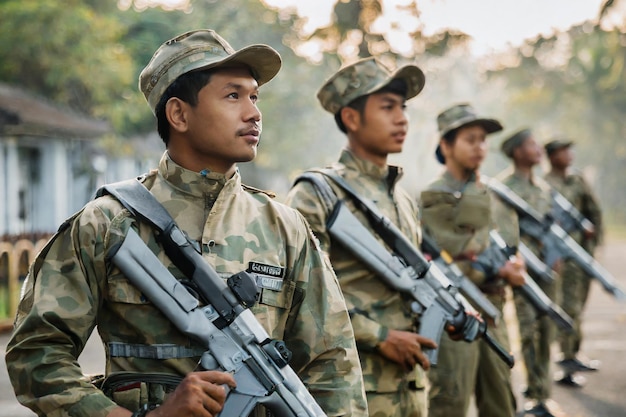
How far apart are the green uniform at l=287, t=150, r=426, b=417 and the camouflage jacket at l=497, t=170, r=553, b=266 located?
4288mm

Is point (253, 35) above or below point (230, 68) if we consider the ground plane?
above

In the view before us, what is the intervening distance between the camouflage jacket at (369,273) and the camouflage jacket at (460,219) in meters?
1.44

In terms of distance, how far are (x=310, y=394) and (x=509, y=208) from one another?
5242mm

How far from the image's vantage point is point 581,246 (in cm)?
1035

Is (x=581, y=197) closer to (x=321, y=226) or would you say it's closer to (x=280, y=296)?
(x=321, y=226)

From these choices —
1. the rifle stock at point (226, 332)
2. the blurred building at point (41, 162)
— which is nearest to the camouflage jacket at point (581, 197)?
the rifle stock at point (226, 332)

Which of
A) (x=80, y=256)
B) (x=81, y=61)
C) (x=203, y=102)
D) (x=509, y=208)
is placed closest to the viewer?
(x=80, y=256)

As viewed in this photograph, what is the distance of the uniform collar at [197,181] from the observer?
9.09 ft

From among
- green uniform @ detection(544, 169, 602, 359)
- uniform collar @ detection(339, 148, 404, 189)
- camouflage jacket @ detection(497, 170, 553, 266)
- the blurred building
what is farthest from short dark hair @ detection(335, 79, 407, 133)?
the blurred building

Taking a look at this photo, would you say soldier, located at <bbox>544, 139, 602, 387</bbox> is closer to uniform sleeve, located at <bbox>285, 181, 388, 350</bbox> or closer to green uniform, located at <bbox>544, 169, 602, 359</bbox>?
green uniform, located at <bbox>544, 169, 602, 359</bbox>

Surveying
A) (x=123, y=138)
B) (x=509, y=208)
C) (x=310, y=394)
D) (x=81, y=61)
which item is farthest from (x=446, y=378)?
(x=123, y=138)

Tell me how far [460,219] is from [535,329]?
2.31 meters

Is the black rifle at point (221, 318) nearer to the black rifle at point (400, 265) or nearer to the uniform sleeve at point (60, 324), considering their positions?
the uniform sleeve at point (60, 324)

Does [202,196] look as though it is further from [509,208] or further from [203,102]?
[509,208]
